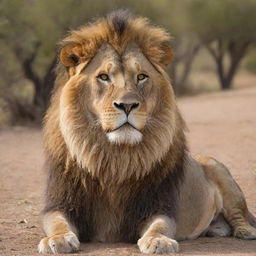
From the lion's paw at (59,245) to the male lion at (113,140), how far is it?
→ 0.06 ft

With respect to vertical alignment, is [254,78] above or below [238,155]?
below

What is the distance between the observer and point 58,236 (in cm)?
479

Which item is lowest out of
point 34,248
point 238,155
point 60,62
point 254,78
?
point 254,78

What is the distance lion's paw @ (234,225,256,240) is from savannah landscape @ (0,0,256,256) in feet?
0.77

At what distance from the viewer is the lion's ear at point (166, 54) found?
542cm

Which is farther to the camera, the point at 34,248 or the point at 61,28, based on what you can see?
the point at 61,28

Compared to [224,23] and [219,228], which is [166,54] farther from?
[224,23]

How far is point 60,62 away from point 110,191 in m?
0.93

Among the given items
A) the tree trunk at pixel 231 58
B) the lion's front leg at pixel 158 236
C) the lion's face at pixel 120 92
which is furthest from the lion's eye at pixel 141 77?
the tree trunk at pixel 231 58

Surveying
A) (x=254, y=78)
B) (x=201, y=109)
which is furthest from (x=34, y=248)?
(x=254, y=78)

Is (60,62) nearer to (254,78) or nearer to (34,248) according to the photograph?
(34,248)

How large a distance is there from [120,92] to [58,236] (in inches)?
36.4

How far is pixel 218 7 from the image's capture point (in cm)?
3048

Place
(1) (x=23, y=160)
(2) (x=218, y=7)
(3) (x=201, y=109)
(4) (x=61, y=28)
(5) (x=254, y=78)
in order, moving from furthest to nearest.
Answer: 1. (5) (x=254, y=78)
2. (2) (x=218, y=7)
3. (3) (x=201, y=109)
4. (4) (x=61, y=28)
5. (1) (x=23, y=160)
